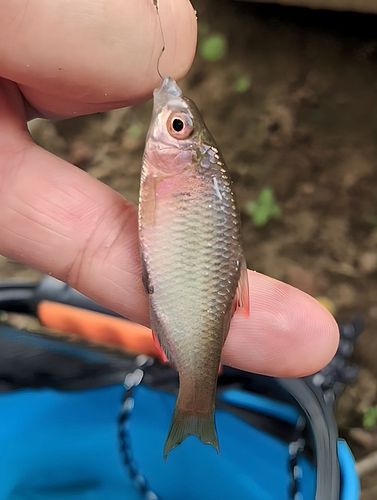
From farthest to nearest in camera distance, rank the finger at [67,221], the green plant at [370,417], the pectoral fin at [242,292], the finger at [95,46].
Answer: the green plant at [370,417], the finger at [67,221], the pectoral fin at [242,292], the finger at [95,46]

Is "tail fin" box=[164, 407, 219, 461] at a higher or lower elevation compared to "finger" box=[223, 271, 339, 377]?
lower

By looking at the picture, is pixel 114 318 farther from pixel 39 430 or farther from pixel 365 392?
pixel 365 392

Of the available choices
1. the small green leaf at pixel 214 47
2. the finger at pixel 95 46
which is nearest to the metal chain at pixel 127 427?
the finger at pixel 95 46

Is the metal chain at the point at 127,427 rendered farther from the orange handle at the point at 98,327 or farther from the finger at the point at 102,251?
the finger at the point at 102,251

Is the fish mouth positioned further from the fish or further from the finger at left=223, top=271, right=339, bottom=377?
the finger at left=223, top=271, right=339, bottom=377

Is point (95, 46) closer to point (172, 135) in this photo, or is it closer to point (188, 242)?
point (172, 135)

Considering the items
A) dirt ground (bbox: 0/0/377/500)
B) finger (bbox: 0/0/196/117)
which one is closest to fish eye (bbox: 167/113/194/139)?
finger (bbox: 0/0/196/117)
